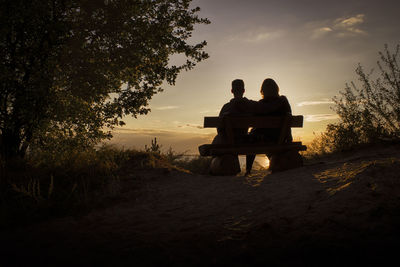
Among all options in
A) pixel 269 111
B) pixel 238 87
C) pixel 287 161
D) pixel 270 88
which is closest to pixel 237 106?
pixel 238 87

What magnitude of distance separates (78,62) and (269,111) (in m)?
4.98

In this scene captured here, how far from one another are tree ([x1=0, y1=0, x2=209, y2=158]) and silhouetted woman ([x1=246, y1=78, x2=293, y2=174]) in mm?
2125

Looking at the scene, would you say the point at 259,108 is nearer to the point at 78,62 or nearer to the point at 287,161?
the point at 287,161

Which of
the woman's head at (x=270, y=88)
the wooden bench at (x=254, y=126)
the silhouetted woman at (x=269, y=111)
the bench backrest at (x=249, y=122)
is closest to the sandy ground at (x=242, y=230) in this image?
the wooden bench at (x=254, y=126)

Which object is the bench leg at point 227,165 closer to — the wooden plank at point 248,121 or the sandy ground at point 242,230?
the wooden plank at point 248,121

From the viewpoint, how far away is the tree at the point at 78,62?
5.48 metres

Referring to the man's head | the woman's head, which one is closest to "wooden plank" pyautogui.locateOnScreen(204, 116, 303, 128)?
the woman's head

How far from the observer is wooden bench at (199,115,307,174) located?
607 cm

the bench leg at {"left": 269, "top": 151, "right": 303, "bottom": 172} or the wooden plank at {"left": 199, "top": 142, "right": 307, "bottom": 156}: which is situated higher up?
the wooden plank at {"left": 199, "top": 142, "right": 307, "bottom": 156}

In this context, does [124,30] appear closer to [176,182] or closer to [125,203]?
[176,182]

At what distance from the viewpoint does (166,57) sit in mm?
7191

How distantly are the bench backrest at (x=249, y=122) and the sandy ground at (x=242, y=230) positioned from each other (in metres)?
2.28

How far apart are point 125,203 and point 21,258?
1.89 meters

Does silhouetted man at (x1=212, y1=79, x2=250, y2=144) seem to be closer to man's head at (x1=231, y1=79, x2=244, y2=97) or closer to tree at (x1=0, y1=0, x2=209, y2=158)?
man's head at (x1=231, y1=79, x2=244, y2=97)
